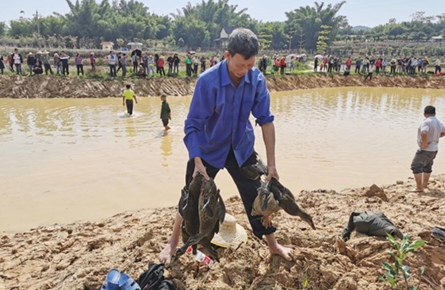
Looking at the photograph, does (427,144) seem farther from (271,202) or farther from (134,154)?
(134,154)

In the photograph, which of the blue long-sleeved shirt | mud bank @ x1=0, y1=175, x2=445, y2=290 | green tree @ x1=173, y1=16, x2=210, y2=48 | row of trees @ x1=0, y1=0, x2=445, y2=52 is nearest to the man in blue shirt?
the blue long-sleeved shirt

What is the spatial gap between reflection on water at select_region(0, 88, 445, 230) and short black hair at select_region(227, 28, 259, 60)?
148 inches

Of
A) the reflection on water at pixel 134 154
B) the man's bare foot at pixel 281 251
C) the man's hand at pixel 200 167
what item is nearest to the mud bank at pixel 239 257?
the man's bare foot at pixel 281 251

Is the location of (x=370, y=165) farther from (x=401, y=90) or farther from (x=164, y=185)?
(x=401, y=90)

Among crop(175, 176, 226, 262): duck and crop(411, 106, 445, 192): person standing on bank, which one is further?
crop(411, 106, 445, 192): person standing on bank

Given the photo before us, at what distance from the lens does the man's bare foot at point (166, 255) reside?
2.84 metres

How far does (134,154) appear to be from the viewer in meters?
8.30

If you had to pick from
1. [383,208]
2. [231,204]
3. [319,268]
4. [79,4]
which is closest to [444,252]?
[319,268]

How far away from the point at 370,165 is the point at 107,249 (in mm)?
6165

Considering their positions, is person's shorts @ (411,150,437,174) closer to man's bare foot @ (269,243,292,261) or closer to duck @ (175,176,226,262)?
man's bare foot @ (269,243,292,261)

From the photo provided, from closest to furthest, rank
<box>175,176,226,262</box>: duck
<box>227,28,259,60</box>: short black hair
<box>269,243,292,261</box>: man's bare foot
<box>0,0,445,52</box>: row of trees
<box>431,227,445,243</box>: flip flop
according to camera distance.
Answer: <box>227,28,259,60</box>: short black hair < <box>175,176,226,262</box>: duck < <box>269,243,292,261</box>: man's bare foot < <box>431,227,445,243</box>: flip flop < <box>0,0,445,52</box>: row of trees

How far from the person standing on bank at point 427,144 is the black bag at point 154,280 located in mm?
4662

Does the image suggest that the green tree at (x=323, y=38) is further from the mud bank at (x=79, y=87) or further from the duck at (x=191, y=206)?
the duck at (x=191, y=206)

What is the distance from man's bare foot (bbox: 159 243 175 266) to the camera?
284cm
